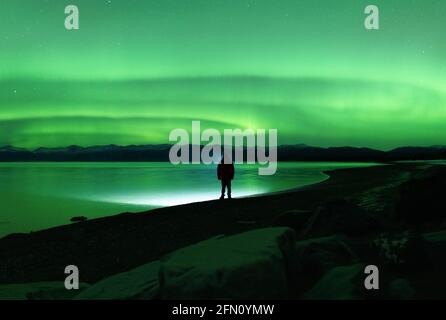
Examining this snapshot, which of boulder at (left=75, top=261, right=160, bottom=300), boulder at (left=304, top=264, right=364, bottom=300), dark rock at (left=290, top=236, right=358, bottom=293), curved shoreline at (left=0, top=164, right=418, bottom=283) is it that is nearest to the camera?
boulder at (left=304, top=264, right=364, bottom=300)

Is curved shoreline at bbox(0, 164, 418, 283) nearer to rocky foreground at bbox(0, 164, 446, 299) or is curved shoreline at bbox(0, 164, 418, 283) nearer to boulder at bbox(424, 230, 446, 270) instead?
rocky foreground at bbox(0, 164, 446, 299)

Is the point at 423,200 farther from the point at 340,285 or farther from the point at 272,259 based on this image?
the point at 272,259

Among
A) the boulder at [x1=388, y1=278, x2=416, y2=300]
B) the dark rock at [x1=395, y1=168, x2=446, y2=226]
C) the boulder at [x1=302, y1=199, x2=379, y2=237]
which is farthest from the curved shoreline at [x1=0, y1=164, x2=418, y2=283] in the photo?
the boulder at [x1=388, y1=278, x2=416, y2=300]

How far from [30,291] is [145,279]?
200 cm

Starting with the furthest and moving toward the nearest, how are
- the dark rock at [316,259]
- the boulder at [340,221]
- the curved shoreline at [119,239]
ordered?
the curved shoreline at [119,239] < the boulder at [340,221] < the dark rock at [316,259]

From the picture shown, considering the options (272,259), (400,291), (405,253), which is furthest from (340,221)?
(272,259)

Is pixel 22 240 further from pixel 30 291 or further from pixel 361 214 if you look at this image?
pixel 361 214

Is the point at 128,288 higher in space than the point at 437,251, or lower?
lower

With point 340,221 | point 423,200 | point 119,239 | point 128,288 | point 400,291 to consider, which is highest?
point 423,200

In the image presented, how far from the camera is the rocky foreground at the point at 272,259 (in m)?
4.97

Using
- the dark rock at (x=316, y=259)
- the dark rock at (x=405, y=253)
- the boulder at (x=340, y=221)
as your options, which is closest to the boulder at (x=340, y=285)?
the dark rock at (x=316, y=259)

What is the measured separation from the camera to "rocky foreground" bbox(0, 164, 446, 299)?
16.3 feet

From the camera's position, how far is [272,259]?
522 cm

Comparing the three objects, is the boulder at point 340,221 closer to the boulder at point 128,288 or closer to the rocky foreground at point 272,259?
the rocky foreground at point 272,259
